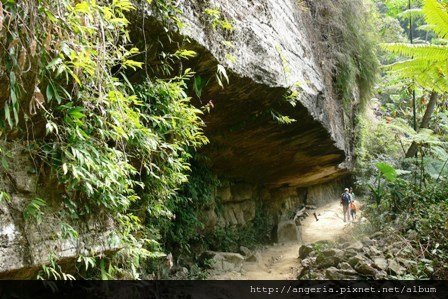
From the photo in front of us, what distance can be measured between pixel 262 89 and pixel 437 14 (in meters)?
2.89

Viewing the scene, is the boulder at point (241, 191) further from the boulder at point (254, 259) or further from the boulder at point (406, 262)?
the boulder at point (406, 262)

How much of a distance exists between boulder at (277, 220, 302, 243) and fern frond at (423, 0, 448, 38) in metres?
7.06

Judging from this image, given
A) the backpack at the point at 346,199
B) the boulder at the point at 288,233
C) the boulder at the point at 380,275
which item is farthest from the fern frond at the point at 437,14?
the boulder at the point at 288,233

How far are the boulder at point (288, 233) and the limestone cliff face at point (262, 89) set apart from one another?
A: 89.7 inches

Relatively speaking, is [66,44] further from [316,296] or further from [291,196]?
[291,196]

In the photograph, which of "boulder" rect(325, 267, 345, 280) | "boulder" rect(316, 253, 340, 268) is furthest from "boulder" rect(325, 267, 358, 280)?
"boulder" rect(316, 253, 340, 268)

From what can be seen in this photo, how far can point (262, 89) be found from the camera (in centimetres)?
491

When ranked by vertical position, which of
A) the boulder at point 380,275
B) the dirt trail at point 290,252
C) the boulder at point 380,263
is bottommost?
the dirt trail at point 290,252

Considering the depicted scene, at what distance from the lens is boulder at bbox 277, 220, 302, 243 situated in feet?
34.8

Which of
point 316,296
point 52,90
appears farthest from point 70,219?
point 316,296

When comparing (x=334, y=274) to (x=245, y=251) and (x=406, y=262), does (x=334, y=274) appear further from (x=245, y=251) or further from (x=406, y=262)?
(x=245, y=251)

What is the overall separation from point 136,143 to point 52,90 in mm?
859

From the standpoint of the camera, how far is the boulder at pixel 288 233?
10.6 meters

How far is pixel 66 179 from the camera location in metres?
2.33
